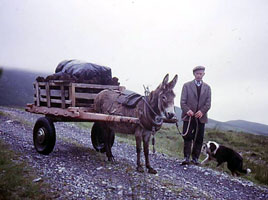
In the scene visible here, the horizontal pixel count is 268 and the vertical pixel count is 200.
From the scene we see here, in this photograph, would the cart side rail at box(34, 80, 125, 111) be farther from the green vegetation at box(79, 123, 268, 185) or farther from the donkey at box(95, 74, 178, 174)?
the green vegetation at box(79, 123, 268, 185)

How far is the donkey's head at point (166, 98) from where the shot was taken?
430cm

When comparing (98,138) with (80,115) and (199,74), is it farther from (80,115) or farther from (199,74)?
(199,74)

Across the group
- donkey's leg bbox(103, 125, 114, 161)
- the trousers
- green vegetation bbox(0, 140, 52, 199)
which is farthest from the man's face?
green vegetation bbox(0, 140, 52, 199)

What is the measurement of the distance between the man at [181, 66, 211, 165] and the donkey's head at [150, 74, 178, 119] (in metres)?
1.87

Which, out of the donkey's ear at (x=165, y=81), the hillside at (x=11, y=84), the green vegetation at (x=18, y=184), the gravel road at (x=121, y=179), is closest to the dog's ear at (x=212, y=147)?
the gravel road at (x=121, y=179)

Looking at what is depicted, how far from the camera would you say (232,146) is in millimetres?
10969

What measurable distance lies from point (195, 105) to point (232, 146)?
19.3 ft

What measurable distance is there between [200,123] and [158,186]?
2.69 meters

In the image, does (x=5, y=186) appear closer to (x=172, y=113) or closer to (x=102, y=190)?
(x=102, y=190)

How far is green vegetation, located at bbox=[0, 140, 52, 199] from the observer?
2.99 m

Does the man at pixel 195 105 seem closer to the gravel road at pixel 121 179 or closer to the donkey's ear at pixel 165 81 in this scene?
the gravel road at pixel 121 179

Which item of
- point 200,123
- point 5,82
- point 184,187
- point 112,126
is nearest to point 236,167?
point 200,123

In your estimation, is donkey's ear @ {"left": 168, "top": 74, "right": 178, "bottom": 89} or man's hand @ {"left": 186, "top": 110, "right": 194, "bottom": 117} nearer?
donkey's ear @ {"left": 168, "top": 74, "right": 178, "bottom": 89}

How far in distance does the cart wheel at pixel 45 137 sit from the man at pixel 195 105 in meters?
3.34
